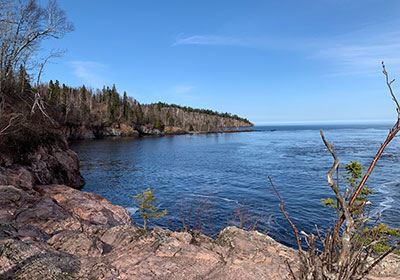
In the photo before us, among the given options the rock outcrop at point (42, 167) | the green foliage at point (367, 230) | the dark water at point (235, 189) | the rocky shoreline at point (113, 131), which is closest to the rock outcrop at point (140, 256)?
the green foliage at point (367, 230)

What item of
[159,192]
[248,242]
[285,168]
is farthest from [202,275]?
[285,168]

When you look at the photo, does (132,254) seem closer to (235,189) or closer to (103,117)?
(235,189)

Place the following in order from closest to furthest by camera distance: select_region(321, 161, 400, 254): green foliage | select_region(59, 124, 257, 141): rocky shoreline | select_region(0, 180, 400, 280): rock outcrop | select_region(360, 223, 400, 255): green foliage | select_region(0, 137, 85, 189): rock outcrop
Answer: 1. select_region(321, 161, 400, 254): green foliage
2. select_region(360, 223, 400, 255): green foliage
3. select_region(0, 180, 400, 280): rock outcrop
4. select_region(0, 137, 85, 189): rock outcrop
5. select_region(59, 124, 257, 141): rocky shoreline

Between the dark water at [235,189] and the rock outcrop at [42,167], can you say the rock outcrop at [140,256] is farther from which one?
the dark water at [235,189]

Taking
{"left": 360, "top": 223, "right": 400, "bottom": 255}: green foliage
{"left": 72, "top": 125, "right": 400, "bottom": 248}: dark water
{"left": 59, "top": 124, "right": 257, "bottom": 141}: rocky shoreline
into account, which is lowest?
{"left": 72, "top": 125, "right": 400, "bottom": 248}: dark water

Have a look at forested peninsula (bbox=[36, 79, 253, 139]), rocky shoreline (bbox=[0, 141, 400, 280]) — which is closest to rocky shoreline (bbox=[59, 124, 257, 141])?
forested peninsula (bbox=[36, 79, 253, 139])

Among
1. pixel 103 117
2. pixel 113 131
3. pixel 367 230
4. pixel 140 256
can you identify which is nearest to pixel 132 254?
Result: pixel 140 256

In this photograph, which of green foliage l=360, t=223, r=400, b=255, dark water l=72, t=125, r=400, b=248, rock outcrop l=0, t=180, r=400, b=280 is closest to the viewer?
green foliage l=360, t=223, r=400, b=255

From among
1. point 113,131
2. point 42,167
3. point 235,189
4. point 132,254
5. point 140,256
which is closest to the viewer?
point 140,256

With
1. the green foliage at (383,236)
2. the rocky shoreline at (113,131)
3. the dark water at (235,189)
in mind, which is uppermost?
the rocky shoreline at (113,131)

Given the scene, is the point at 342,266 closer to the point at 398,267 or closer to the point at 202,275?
the point at 202,275

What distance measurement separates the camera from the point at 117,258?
494cm

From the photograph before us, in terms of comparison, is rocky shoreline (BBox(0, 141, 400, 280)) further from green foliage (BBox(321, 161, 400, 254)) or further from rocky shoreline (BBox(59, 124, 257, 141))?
rocky shoreline (BBox(59, 124, 257, 141))

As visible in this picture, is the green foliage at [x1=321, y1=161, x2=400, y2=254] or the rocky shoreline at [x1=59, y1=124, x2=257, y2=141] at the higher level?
the rocky shoreline at [x1=59, y1=124, x2=257, y2=141]
